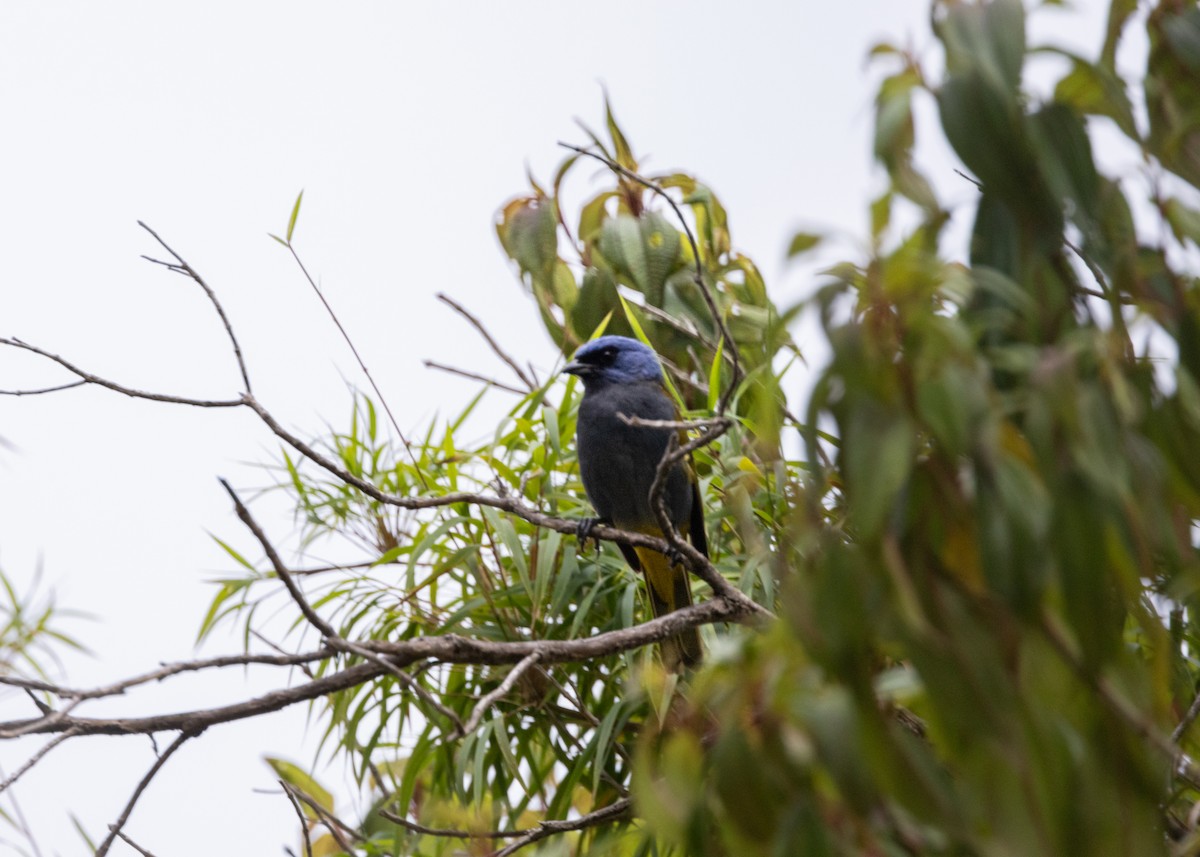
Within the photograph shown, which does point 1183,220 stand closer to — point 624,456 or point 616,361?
point 624,456

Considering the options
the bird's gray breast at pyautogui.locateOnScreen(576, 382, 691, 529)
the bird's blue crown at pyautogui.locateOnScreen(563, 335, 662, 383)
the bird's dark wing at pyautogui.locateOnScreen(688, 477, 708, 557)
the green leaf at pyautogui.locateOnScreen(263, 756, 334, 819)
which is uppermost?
the bird's blue crown at pyautogui.locateOnScreen(563, 335, 662, 383)

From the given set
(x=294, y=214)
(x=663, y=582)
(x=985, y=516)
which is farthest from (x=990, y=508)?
(x=663, y=582)

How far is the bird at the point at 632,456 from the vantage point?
4062mm

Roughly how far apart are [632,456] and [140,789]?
101 inches

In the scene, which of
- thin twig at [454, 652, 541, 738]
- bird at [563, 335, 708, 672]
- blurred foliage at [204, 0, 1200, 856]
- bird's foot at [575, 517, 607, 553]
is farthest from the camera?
bird at [563, 335, 708, 672]

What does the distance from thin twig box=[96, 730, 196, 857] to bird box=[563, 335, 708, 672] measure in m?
2.13

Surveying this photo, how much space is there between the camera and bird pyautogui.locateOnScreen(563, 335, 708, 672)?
406 centimetres

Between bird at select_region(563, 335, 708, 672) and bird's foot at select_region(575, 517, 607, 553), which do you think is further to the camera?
bird at select_region(563, 335, 708, 672)

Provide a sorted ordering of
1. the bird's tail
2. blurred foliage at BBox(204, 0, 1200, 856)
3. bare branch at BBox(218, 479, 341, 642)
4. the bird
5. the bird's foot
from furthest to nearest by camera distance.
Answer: the bird < the bird's tail < the bird's foot < bare branch at BBox(218, 479, 341, 642) < blurred foliage at BBox(204, 0, 1200, 856)

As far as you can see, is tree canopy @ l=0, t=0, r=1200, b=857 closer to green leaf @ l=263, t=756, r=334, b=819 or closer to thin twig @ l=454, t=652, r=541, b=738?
thin twig @ l=454, t=652, r=541, b=738

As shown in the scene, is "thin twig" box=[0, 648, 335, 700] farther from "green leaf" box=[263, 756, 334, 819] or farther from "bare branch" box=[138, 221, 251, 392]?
"green leaf" box=[263, 756, 334, 819]

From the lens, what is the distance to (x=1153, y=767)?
1.32m

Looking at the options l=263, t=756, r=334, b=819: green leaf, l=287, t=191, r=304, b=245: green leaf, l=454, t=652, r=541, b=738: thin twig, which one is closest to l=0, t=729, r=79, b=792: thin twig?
l=454, t=652, r=541, b=738: thin twig

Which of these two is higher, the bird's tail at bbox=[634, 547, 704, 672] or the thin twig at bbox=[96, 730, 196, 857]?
the bird's tail at bbox=[634, 547, 704, 672]
